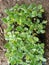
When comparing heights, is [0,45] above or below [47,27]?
below

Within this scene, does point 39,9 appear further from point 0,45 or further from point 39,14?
point 0,45

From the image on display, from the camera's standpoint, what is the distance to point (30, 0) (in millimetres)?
2564

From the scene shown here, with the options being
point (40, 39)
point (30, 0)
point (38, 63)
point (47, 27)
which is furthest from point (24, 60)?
point (30, 0)

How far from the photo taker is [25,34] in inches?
90.0

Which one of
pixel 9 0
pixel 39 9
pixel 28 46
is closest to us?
pixel 28 46

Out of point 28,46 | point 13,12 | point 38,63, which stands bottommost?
point 38,63

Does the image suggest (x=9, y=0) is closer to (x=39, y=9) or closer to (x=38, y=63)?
(x=39, y=9)

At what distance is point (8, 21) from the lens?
237 cm

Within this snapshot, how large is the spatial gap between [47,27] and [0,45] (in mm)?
553

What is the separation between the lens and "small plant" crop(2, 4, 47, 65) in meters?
2.25

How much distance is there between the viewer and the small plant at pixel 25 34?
7.38 feet

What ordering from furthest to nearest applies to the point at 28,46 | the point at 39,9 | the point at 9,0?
the point at 9,0 < the point at 39,9 < the point at 28,46

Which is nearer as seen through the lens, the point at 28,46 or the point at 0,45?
the point at 28,46

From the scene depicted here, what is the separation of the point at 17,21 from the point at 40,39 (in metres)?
0.31
